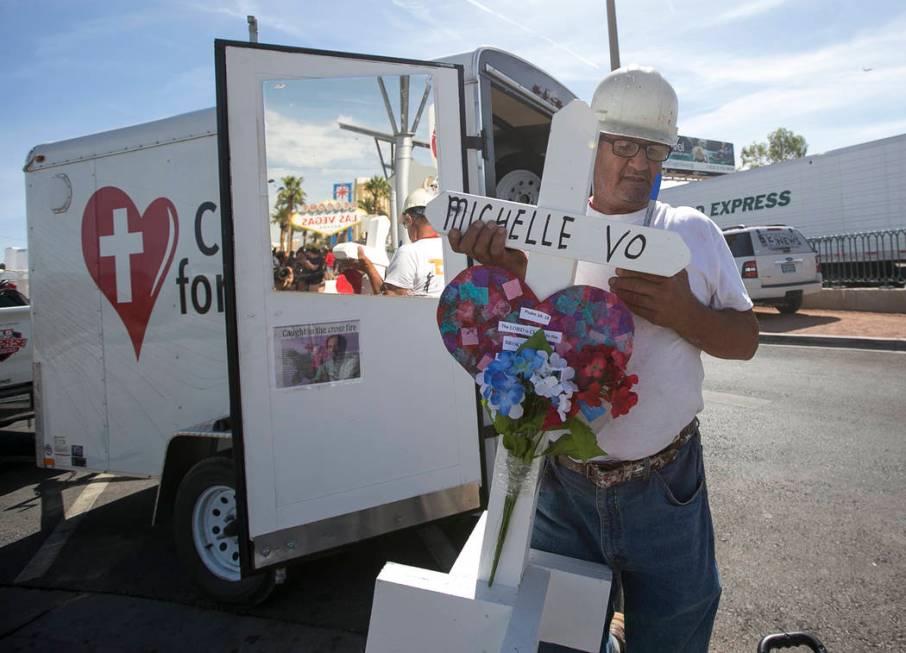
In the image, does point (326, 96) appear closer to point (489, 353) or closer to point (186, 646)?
point (489, 353)

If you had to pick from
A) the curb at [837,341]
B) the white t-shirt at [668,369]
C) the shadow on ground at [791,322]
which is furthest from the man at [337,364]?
the shadow on ground at [791,322]

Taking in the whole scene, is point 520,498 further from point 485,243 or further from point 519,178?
point 519,178

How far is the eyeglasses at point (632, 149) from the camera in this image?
1.60 metres

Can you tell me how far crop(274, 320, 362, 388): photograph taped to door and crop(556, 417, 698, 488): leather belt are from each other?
1.46m

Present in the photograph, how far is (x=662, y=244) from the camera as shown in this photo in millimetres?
1345

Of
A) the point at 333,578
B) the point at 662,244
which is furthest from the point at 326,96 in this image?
the point at 333,578

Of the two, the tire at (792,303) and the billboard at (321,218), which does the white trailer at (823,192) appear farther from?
the billboard at (321,218)

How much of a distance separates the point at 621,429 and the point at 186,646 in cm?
262

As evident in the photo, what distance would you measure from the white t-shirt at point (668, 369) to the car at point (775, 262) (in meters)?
11.8

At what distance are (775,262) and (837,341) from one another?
250 centimetres

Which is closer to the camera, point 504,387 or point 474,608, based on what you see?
point 504,387

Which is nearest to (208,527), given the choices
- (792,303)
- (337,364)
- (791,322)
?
(337,364)

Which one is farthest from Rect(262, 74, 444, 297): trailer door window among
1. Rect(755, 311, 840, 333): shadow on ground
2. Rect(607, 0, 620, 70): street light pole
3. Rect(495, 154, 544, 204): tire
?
Rect(755, 311, 840, 333): shadow on ground

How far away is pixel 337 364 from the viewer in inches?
115
